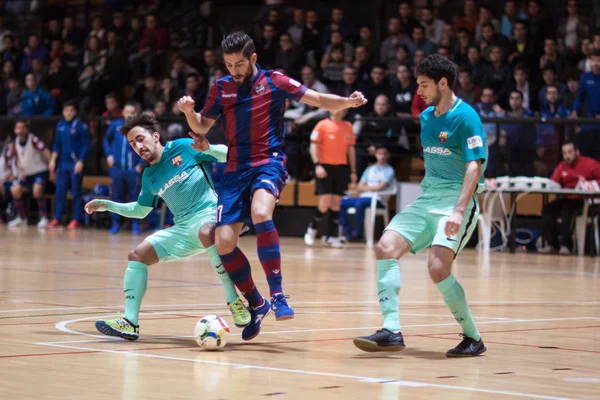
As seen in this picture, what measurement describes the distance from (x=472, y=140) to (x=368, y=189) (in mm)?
12189

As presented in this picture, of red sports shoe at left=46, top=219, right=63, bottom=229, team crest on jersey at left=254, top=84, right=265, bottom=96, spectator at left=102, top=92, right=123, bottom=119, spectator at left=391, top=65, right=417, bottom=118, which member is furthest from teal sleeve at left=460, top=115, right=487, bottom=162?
spectator at left=102, top=92, right=123, bottom=119

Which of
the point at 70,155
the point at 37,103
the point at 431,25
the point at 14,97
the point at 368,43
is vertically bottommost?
the point at 70,155

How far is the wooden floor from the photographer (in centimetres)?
552

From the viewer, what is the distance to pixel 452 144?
6965 mm

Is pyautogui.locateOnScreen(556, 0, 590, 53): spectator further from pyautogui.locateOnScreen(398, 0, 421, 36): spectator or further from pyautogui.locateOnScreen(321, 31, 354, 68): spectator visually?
pyautogui.locateOnScreen(321, 31, 354, 68): spectator

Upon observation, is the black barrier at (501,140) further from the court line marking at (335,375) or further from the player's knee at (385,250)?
the court line marking at (335,375)

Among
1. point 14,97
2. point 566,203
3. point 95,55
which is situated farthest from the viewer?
point 95,55

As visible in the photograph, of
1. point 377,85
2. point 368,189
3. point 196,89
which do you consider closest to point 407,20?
point 377,85

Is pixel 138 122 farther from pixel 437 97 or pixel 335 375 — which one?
pixel 335 375

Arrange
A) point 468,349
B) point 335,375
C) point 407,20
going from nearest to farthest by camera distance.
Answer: point 335,375 → point 468,349 → point 407,20

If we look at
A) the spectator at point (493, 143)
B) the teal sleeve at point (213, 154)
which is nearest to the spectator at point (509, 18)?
the spectator at point (493, 143)

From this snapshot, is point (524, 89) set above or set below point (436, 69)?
above

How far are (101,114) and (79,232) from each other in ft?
14.8

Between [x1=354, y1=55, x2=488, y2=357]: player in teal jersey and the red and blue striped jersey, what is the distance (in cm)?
99
